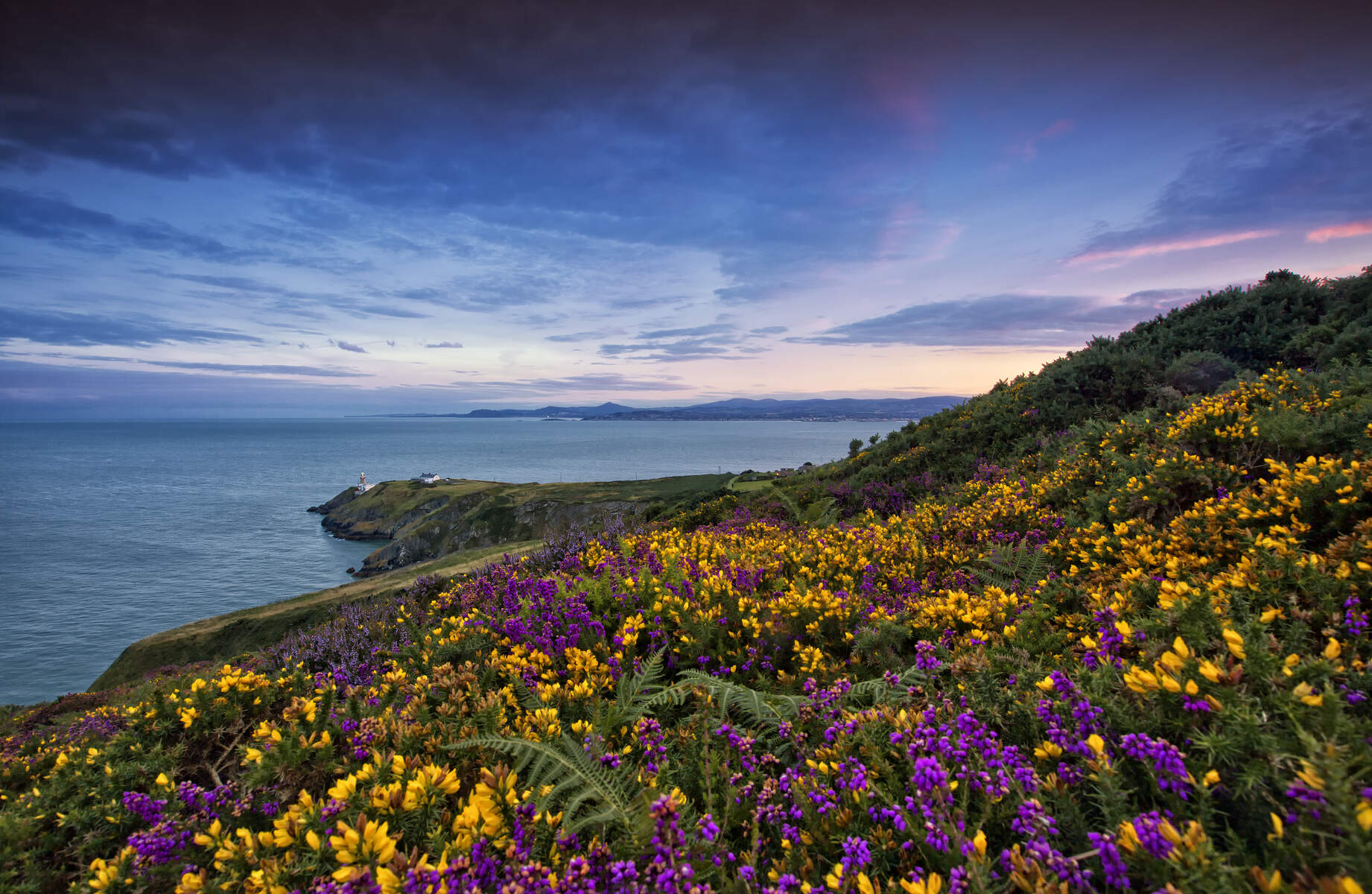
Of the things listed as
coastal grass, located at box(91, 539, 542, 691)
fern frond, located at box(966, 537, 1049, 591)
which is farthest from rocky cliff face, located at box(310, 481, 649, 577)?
fern frond, located at box(966, 537, 1049, 591)

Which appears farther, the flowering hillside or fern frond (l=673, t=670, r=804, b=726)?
fern frond (l=673, t=670, r=804, b=726)

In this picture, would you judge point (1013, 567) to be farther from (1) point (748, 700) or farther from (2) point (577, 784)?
(2) point (577, 784)

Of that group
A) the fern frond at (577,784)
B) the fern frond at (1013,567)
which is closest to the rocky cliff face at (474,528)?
the fern frond at (1013,567)

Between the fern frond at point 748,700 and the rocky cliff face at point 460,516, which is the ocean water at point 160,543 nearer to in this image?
the rocky cliff face at point 460,516

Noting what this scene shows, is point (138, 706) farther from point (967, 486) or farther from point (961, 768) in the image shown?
point (967, 486)

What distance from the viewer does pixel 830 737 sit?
3246 mm

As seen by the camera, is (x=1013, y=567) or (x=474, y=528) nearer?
(x=1013, y=567)

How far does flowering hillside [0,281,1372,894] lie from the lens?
2158mm

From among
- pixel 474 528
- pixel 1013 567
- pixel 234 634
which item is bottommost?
pixel 474 528

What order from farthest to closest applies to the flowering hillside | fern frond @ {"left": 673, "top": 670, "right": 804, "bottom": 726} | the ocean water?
1. the ocean water
2. fern frond @ {"left": 673, "top": 670, "right": 804, "bottom": 726}
3. the flowering hillside

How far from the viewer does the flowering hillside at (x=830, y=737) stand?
7.08 ft

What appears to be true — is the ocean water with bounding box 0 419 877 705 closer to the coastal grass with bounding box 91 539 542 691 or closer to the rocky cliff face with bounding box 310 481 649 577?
the rocky cliff face with bounding box 310 481 649 577

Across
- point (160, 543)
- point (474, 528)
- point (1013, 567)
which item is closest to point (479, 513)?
point (474, 528)

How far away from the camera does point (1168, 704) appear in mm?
2650
